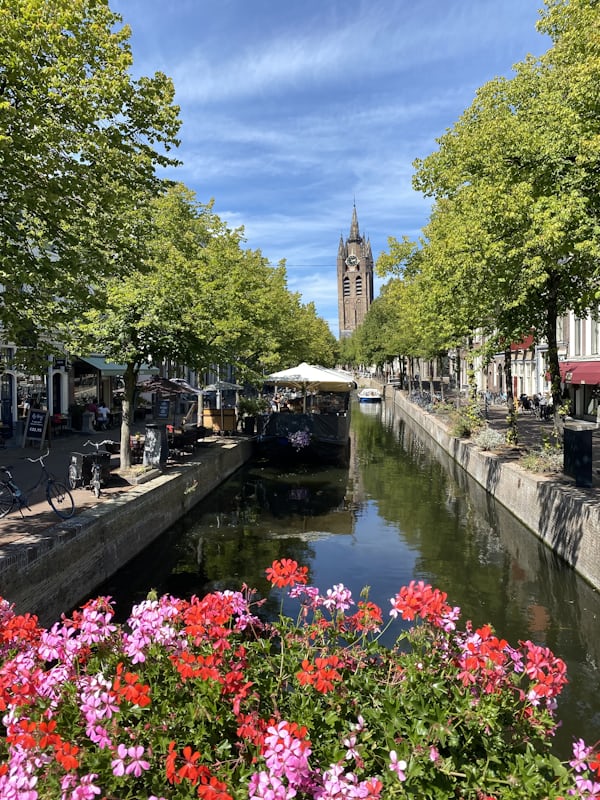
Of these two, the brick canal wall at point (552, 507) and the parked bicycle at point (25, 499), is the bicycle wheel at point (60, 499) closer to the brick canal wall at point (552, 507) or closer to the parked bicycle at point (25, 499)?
the parked bicycle at point (25, 499)

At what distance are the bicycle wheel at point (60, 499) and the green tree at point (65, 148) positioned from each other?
288 centimetres

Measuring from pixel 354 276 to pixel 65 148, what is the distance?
564ft

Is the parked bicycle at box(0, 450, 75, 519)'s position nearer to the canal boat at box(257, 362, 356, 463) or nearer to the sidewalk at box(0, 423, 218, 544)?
the sidewalk at box(0, 423, 218, 544)

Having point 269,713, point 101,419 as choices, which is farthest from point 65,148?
point 101,419

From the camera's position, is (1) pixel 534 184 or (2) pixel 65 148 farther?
(1) pixel 534 184

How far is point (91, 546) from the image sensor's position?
9.56 m

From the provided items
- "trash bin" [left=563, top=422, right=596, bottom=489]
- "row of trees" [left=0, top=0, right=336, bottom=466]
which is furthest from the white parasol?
"row of trees" [left=0, top=0, right=336, bottom=466]

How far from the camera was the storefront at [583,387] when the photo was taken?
2667cm

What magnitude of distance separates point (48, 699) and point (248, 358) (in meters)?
26.5

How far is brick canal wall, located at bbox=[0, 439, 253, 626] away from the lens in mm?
7570

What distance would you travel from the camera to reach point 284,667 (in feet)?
11.5

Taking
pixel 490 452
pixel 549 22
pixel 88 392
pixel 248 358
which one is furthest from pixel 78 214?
pixel 88 392

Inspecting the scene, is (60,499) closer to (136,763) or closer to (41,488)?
(41,488)

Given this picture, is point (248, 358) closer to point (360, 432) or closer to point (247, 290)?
point (247, 290)
